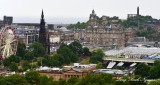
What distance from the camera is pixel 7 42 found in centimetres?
7625

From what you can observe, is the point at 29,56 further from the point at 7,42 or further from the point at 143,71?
the point at 143,71

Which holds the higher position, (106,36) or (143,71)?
(106,36)

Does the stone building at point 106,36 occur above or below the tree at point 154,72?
above

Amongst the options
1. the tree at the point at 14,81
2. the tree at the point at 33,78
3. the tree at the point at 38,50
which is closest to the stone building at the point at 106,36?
the tree at the point at 38,50

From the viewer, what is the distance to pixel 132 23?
13188cm

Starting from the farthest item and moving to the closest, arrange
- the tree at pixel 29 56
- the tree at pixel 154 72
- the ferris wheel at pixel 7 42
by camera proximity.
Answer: the tree at pixel 29 56 < the ferris wheel at pixel 7 42 < the tree at pixel 154 72

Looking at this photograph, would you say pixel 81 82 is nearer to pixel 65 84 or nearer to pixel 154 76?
pixel 65 84

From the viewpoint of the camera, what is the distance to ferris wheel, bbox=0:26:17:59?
75.3m

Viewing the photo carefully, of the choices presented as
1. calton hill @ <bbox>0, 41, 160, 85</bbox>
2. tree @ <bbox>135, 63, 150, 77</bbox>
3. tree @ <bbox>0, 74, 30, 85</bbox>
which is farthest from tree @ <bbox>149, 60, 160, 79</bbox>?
tree @ <bbox>0, 74, 30, 85</bbox>

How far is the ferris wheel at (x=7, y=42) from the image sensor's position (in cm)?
7531

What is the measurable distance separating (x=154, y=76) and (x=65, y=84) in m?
15.1

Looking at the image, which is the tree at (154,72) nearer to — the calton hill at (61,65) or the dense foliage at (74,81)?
the calton hill at (61,65)

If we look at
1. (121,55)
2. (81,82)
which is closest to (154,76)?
(81,82)

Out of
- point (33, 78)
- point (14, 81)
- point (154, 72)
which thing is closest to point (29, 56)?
point (154, 72)
